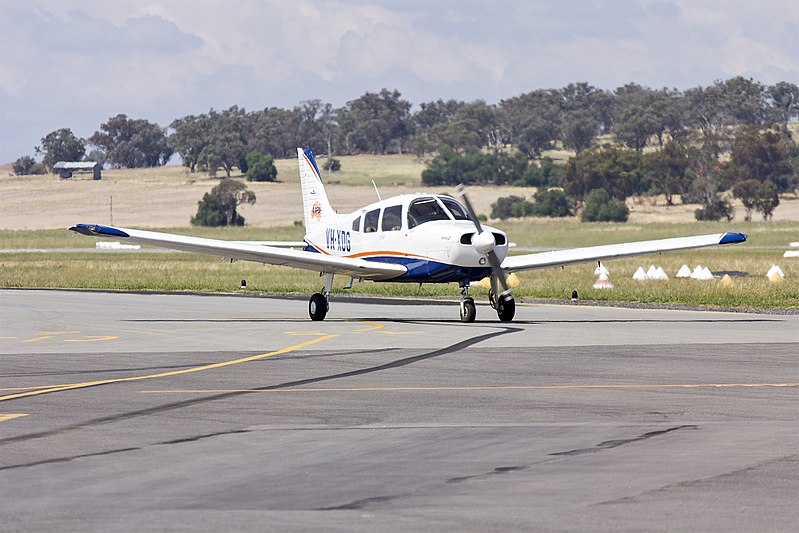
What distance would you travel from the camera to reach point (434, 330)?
2594 centimetres

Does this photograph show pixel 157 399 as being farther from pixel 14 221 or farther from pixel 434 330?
pixel 14 221

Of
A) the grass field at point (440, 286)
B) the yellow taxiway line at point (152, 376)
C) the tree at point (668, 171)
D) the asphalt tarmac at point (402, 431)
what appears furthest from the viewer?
the tree at point (668, 171)

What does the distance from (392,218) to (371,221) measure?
74 centimetres

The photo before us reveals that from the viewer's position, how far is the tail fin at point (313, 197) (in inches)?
1356

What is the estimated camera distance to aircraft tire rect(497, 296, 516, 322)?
91.9 ft

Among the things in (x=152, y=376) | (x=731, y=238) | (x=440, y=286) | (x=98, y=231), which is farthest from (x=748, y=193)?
(x=152, y=376)

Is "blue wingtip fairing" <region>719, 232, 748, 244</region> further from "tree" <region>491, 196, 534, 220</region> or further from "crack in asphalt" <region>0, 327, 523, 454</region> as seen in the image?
"tree" <region>491, 196, 534, 220</region>

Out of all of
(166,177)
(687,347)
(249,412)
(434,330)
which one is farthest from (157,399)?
(166,177)

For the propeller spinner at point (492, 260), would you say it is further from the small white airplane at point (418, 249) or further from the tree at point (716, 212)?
the tree at point (716, 212)

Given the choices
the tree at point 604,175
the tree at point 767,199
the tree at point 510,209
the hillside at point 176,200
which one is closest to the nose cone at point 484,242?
the tree at point 510,209

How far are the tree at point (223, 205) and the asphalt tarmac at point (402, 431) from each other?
119m

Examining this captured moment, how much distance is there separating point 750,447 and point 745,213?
470 ft

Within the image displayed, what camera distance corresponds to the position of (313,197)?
1383 inches

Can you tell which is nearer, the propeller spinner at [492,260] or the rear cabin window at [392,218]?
the propeller spinner at [492,260]
